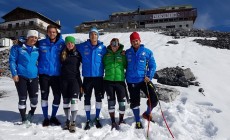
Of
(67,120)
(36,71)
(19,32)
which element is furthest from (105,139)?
(19,32)

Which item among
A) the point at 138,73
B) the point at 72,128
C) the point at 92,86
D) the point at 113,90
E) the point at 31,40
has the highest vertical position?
the point at 31,40

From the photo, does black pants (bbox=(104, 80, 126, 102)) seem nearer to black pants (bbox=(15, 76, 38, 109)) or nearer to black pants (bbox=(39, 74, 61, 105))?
black pants (bbox=(39, 74, 61, 105))

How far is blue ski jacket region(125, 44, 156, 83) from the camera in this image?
24.8ft

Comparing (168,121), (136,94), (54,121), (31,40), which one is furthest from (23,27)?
(168,121)

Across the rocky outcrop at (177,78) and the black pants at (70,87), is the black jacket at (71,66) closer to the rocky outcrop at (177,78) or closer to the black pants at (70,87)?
the black pants at (70,87)

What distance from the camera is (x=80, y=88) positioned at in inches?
298

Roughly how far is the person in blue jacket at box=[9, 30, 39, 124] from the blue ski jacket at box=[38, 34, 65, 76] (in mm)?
146

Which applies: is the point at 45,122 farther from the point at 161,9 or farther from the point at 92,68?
the point at 161,9

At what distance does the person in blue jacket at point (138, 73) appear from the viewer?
7.56m

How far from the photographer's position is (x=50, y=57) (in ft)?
24.4

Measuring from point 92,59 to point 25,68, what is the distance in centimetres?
177

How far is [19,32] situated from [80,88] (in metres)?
62.6

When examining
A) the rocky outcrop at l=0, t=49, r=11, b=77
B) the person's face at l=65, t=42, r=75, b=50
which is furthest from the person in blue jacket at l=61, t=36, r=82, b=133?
the rocky outcrop at l=0, t=49, r=11, b=77

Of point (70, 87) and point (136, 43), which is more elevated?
point (136, 43)
